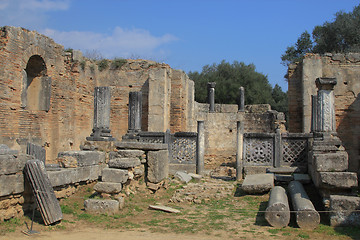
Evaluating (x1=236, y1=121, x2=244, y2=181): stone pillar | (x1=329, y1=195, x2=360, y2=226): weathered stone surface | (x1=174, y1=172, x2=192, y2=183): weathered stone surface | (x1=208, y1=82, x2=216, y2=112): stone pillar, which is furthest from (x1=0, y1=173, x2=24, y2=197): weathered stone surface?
(x1=208, y1=82, x2=216, y2=112): stone pillar

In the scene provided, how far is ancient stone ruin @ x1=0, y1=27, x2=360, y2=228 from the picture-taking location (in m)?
7.46

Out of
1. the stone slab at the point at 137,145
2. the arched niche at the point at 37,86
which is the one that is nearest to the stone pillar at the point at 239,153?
the stone slab at the point at 137,145

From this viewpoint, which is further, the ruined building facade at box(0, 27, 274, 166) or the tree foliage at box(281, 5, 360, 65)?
the tree foliage at box(281, 5, 360, 65)

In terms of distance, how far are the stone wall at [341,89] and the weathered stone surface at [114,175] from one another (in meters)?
9.07

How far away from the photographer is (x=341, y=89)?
14.8 meters

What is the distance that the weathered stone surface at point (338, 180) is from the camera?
7105mm

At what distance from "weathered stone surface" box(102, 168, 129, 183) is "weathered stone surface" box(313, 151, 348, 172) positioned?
407cm

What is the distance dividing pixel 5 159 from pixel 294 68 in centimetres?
1233

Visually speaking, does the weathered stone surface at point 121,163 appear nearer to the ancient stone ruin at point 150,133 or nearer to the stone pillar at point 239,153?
A: the ancient stone ruin at point 150,133

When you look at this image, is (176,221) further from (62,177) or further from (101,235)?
(62,177)

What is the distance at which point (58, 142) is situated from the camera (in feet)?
48.3

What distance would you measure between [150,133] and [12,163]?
6.51 meters

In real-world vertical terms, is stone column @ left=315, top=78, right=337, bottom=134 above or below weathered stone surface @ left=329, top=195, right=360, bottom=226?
above

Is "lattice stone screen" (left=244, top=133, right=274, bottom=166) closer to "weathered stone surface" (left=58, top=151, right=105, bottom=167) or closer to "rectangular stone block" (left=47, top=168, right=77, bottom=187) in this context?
"weathered stone surface" (left=58, top=151, right=105, bottom=167)
